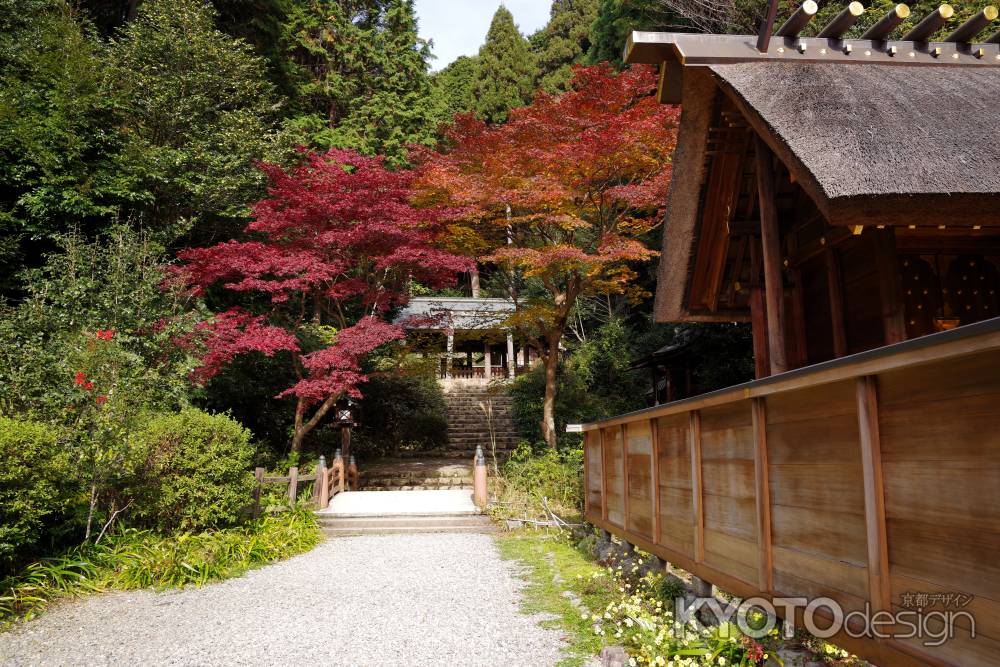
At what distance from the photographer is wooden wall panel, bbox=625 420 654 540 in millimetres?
5102

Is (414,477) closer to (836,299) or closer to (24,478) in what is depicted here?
(24,478)

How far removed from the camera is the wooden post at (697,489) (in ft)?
12.9

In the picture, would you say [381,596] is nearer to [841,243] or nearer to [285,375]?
[841,243]

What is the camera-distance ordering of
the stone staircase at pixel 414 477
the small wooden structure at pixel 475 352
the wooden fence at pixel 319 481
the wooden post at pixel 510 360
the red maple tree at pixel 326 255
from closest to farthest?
the wooden fence at pixel 319 481 → the red maple tree at pixel 326 255 → the stone staircase at pixel 414 477 → the wooden post at pixel 510 360 → the small wooden structure at pixel 475 352

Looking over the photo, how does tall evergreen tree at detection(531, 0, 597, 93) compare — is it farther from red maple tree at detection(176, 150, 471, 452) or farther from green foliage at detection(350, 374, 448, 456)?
red maple tree at detection(176, 150, 471, 452)

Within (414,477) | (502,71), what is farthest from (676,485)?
(502,71)

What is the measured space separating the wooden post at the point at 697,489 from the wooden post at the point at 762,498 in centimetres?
76

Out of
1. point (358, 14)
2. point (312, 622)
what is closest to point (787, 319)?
point (312, 622)

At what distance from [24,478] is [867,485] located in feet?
18.8

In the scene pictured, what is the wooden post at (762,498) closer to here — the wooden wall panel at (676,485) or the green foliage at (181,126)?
the wooden wall panel at (676,485)

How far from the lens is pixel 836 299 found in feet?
19.0

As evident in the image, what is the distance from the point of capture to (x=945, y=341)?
6.03 feet

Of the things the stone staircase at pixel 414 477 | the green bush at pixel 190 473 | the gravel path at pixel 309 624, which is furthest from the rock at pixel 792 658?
the stone staircase at pixel 414 477

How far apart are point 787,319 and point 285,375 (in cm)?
1089
